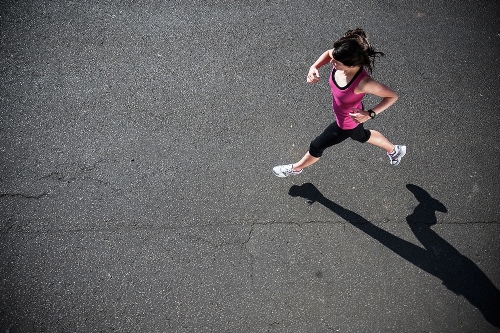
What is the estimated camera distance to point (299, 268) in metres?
3.45

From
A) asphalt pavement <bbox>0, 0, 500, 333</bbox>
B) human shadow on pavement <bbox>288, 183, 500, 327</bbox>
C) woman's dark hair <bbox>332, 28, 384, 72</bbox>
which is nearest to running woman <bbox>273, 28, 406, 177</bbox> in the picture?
woman's dark hair <bbox>332, 28, 384, 72</bbox>

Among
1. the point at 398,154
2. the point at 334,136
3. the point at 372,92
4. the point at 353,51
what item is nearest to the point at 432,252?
the point at 398,154

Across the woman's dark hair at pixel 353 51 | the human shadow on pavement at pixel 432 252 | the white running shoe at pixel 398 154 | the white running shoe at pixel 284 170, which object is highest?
the woman's dark hair at pixel 353 51

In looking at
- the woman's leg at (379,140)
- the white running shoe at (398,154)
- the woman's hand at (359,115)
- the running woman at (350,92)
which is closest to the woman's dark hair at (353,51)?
the running woman at (350,92)

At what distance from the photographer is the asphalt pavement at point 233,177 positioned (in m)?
3.32

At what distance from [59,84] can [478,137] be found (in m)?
5.10

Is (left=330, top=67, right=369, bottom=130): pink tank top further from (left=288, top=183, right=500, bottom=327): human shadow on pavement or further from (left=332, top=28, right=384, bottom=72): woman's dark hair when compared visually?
(left=288, top=183, right=500, bottom=327): human shadow on pavement

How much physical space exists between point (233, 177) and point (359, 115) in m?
1.52

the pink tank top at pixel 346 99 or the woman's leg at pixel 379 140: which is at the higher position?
the pink tank top at pixel 346 99

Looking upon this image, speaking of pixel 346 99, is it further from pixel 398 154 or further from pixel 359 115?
pixel 398 154

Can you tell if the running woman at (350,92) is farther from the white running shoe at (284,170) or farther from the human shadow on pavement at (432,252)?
the human shadow on pavement at (432,252)

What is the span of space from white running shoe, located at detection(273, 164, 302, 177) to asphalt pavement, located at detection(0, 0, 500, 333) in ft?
0.29

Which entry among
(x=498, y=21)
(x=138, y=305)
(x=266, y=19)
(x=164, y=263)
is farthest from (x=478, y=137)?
(x=138, y=305)

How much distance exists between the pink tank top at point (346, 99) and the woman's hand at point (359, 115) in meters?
0.05
